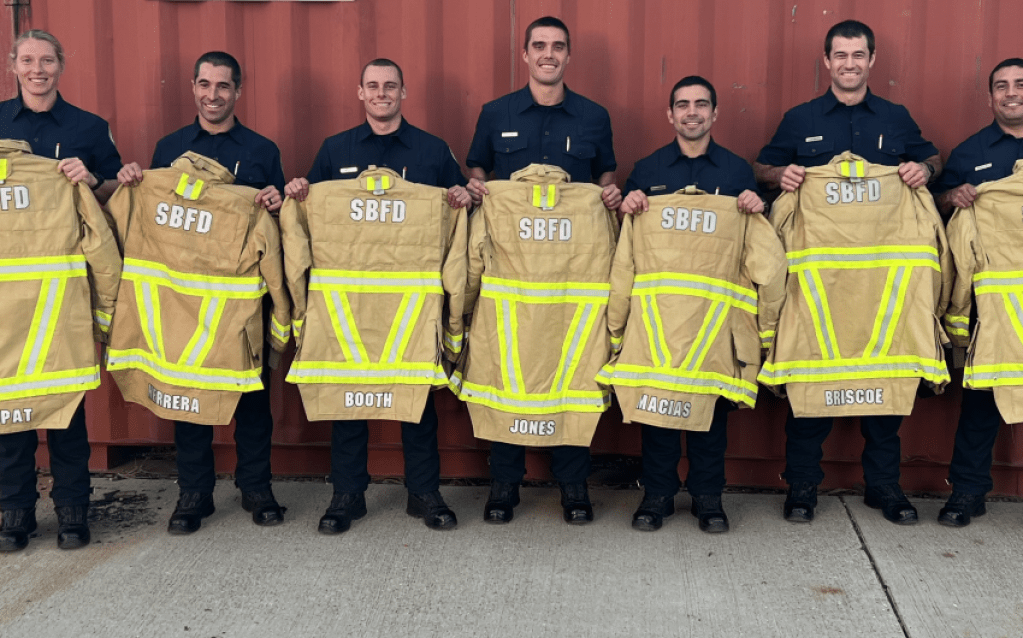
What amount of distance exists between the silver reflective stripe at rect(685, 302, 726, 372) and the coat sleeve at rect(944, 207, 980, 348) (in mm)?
1109

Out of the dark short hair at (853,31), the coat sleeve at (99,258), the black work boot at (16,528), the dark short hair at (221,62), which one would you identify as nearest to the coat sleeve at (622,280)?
the dark short hair at (853,31)

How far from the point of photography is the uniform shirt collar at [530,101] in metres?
5.01

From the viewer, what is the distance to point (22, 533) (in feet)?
14.6

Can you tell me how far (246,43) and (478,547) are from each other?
9.83 feet

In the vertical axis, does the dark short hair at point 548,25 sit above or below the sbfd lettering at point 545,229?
above

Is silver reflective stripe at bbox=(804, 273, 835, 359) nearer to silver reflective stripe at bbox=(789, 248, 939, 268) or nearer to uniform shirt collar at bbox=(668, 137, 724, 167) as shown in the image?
silver reflective stripe at bbox=(789, 248, 939, 268)

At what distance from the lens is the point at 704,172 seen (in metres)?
4.75

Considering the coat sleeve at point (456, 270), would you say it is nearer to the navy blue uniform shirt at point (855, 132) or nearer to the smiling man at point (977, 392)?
the navy blue uniform shirt at point (855, 132)

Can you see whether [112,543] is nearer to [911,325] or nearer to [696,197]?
[696,197]

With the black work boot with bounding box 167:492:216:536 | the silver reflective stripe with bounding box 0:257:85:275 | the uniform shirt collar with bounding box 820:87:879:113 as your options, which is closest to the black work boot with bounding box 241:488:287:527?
the black work boot with bounding box 167:492:216:536

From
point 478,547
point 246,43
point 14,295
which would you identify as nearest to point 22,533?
point 14,295

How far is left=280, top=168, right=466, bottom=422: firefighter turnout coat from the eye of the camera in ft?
15.1

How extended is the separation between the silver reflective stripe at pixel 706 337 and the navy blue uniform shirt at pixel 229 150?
2225mm

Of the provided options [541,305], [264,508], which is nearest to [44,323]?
[264,508]
